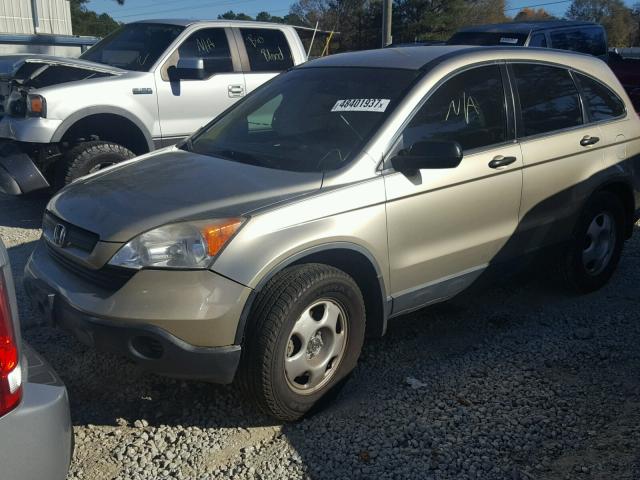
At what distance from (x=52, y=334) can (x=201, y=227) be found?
1766 millimetres

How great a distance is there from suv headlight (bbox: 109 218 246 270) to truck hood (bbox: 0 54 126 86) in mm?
3965

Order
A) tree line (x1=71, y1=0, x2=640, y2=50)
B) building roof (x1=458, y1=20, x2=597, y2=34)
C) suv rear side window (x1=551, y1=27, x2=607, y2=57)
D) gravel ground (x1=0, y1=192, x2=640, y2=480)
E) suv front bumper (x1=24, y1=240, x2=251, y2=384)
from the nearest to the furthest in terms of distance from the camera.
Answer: suv front bumper (x1=24, y1=240, x2=251, y2=384) → gravel ground (x1=0, y1=192, x2=640, y2=480) → building roof (x1=458, y1=20, x2=597, y2=34) → suv rear side window (x1=551, y1=27, x2=607, y2=57) → tree line (x1=71, y1=0, x2=640, y2=50)

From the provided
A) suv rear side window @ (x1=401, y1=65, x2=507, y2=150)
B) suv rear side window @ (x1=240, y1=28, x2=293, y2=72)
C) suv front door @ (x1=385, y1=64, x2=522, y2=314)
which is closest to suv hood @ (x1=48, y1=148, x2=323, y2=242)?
suv front door @ (x1=385, y1=64, x2=522, y2=314)

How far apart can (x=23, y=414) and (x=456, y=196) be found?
2544mm

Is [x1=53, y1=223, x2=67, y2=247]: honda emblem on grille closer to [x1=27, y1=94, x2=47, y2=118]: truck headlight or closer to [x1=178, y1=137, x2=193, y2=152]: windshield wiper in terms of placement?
[x1=178, y1=137, x2=193, y2=152]: windshield wiper

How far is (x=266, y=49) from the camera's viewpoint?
792cm

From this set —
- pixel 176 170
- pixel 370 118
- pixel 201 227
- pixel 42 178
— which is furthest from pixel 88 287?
pixel 42 178

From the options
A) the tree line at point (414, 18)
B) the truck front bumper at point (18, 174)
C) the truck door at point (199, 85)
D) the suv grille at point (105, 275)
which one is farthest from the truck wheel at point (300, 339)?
the tree line at point (414, 18)

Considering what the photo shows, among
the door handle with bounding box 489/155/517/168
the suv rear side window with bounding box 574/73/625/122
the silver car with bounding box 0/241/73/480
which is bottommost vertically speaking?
the silver car with bounding box 0/241/73/480

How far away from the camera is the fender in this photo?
243 inches

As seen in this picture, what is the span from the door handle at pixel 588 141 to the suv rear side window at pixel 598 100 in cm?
17

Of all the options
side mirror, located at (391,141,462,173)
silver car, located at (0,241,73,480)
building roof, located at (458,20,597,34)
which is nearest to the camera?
silver car, located at (0,241,73,480)

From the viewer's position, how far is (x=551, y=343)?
13.9 feet

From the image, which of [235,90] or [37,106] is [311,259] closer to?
[37,106]
